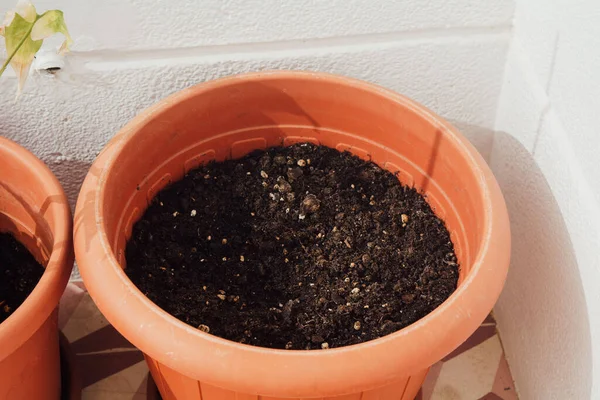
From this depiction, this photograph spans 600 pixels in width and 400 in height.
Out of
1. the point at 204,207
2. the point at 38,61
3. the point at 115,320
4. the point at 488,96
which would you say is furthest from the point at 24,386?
the point at 488,96

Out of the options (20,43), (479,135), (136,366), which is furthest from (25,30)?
(479,135)

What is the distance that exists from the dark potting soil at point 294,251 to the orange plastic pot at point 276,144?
0.03 m

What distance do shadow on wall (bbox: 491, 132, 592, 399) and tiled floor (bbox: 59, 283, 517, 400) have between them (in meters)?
0.03

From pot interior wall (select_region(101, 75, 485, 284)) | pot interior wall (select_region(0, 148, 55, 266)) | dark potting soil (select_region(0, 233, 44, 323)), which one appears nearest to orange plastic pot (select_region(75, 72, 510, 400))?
pot interior wall (select_region(101, 75, 485, 284))

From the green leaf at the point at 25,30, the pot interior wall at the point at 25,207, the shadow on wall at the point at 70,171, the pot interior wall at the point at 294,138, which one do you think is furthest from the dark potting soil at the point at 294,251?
the green leaf at the point at 25,30

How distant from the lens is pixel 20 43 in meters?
0.75

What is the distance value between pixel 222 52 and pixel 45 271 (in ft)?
1.50

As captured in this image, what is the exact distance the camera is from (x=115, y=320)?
0.82 m

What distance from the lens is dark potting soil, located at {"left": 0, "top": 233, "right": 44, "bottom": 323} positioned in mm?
1108

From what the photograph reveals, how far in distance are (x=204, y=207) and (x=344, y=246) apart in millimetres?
236

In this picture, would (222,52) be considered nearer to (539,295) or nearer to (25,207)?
(25,207)

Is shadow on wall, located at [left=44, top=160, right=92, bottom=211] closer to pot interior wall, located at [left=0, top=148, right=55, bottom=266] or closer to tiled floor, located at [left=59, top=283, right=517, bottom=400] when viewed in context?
pot interior wall, located at [left=0, top=148, right=55, bottom=266]

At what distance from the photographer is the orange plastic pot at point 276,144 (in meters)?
0.76

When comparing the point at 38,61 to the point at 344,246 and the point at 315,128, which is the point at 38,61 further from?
the point at 344,246
